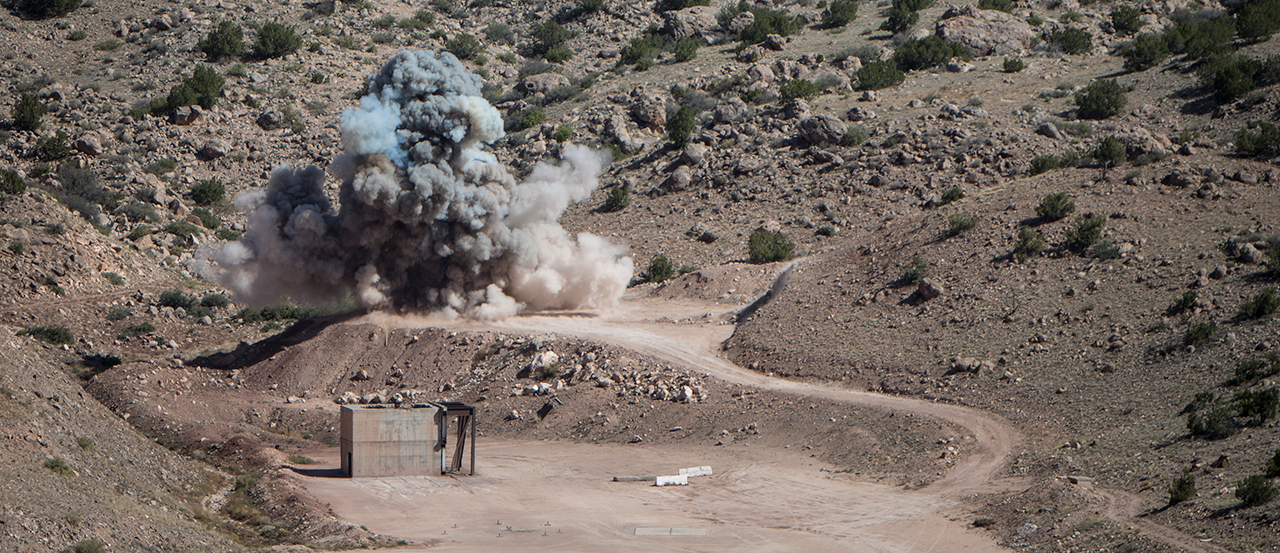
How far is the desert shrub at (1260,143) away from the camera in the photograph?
44.5 metres

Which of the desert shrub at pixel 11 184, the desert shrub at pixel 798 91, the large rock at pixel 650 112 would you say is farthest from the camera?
the large rock at pixel 650 112

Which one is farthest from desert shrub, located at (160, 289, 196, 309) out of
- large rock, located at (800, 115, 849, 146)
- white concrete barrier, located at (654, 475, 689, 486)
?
large rock, located at (800, 115, 849, 146)

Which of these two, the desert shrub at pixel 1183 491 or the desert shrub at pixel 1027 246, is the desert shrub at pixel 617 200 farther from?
the desert shrub at pixel 1183 491

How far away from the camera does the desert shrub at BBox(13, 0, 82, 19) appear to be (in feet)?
235

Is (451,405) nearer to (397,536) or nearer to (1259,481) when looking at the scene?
(397,536)

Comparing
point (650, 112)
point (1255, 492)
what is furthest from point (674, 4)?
point (1255, 492)

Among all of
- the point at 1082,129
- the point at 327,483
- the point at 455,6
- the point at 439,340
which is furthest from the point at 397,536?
the point at 455,6

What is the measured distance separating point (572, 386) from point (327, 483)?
377 inches

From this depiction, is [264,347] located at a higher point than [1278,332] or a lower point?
lower

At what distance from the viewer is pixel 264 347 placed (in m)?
41.1

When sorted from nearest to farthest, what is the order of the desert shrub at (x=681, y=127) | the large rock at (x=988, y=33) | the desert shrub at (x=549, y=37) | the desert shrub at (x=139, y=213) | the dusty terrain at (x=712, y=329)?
the dusty terrain at (x=712, y=329) → the desert shrub at (x=139, y=213) → the desert shrub at (x=681, y=127) → the large rock at (x=988, y=33) → the desert shrub at (x=549, y=37)

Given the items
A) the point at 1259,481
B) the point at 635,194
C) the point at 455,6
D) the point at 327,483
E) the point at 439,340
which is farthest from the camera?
the point at 455,6

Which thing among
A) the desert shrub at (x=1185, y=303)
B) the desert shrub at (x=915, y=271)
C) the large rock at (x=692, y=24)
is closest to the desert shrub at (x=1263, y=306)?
the desert shrub at (x=1185, y=303)

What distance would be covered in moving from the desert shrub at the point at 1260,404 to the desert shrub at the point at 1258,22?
1554 inches
